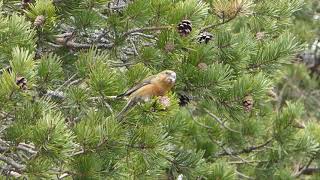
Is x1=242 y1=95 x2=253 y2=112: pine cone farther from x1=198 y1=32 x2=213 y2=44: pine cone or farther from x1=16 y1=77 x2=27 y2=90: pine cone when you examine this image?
x1=16 y1=77 x2=27 y2=90: pine cone

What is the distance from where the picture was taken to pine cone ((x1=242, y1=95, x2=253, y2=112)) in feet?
6.96

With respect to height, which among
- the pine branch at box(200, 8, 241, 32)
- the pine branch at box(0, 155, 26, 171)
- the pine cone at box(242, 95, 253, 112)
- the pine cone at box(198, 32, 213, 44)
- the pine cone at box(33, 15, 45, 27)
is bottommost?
the pine branch at box(0, 155, 26, 171)

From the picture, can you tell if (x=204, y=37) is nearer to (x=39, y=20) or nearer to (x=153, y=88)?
(x=153, y=88)

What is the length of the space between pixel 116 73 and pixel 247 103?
470 mm

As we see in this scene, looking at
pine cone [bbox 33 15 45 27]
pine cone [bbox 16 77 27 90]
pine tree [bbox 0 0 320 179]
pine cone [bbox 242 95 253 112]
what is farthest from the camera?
pine cone [bbox 242 95 253 112]

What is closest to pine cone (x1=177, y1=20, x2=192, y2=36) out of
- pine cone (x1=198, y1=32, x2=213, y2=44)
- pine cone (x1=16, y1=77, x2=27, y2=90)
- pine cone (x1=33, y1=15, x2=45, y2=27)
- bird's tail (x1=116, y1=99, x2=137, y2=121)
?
pine cone (x1=198, y1=32, x2=213, y2=44)

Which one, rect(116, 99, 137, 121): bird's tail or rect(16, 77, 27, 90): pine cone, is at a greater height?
rect(16, 77, 27, 90): pine cone

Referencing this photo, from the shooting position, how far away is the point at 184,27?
6.42 feet

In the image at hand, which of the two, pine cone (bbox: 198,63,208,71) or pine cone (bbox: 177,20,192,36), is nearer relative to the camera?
pine cone (bbox: 177,20,192,36)

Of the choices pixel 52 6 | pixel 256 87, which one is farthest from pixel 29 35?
pixel 256 87

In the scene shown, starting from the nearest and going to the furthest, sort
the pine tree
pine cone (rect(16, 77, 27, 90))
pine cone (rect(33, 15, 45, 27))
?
pine cone (rect(16, 77, 27, 90))
the pine tree
pine cone (rect(33, 15, 45, 27))

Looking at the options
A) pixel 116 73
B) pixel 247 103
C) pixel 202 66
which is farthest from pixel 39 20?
pixel 247 103

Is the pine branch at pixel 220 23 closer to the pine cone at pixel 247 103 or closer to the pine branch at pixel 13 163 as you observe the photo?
the pine cone at pixel 247 103

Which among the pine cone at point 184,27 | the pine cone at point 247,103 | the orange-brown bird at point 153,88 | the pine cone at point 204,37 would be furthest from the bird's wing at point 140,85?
the pine cone at point 247,103
